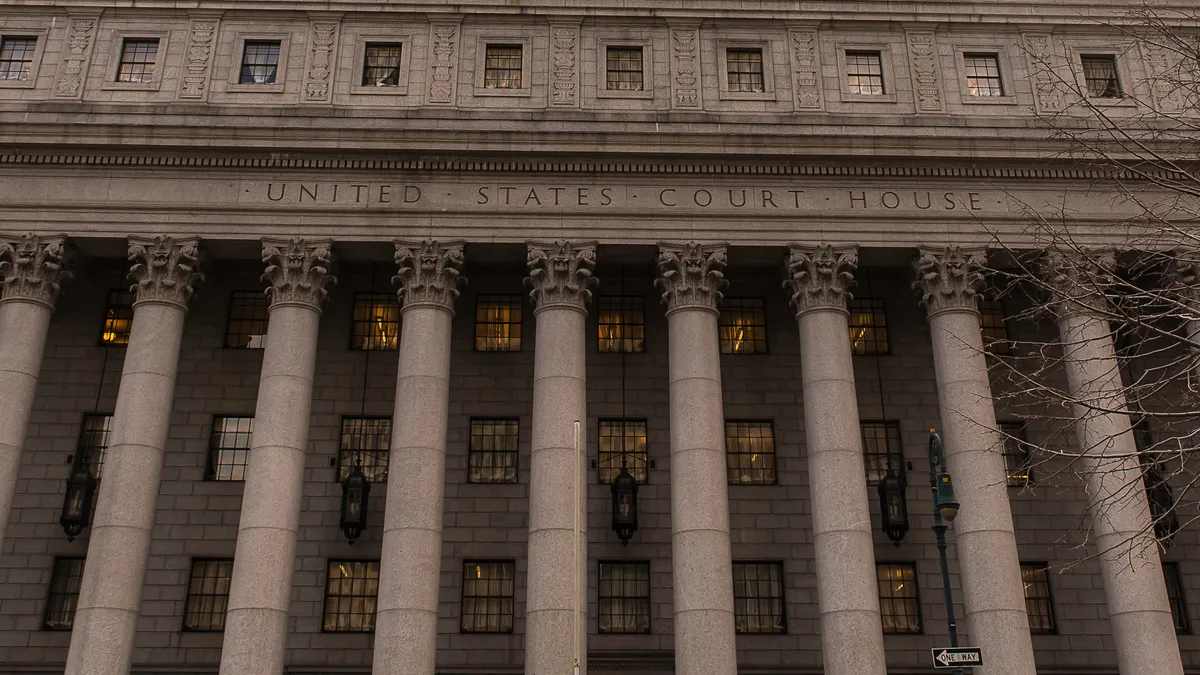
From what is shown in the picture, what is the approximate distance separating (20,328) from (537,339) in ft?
43.9

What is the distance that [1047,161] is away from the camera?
28.5 meters

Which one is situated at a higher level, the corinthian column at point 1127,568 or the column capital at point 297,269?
the column capital at point 297,269

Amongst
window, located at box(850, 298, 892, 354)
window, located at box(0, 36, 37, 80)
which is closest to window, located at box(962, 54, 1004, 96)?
window, located at box(850, 298, 892, 354)

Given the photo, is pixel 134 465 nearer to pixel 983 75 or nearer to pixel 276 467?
pixel 276 467

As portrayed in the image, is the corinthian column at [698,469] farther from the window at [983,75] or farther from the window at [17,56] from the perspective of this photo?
the window at [17,56]

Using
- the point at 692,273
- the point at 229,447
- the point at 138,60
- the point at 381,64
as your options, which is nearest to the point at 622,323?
the point at 692,273

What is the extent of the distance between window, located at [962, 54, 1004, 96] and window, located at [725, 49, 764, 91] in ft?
20.2

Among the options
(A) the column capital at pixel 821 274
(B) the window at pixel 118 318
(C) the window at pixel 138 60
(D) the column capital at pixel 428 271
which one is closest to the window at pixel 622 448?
(A) the column capital at pixel 821 274

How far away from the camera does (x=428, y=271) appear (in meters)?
27.6

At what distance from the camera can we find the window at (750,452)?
30.2 meters

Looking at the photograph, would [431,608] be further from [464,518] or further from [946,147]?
[946,147]

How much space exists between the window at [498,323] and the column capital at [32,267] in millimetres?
11542

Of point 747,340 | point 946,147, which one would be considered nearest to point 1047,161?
point 946,147

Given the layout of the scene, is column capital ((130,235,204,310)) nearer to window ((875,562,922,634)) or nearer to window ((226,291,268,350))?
window ((226,291,268,350))
